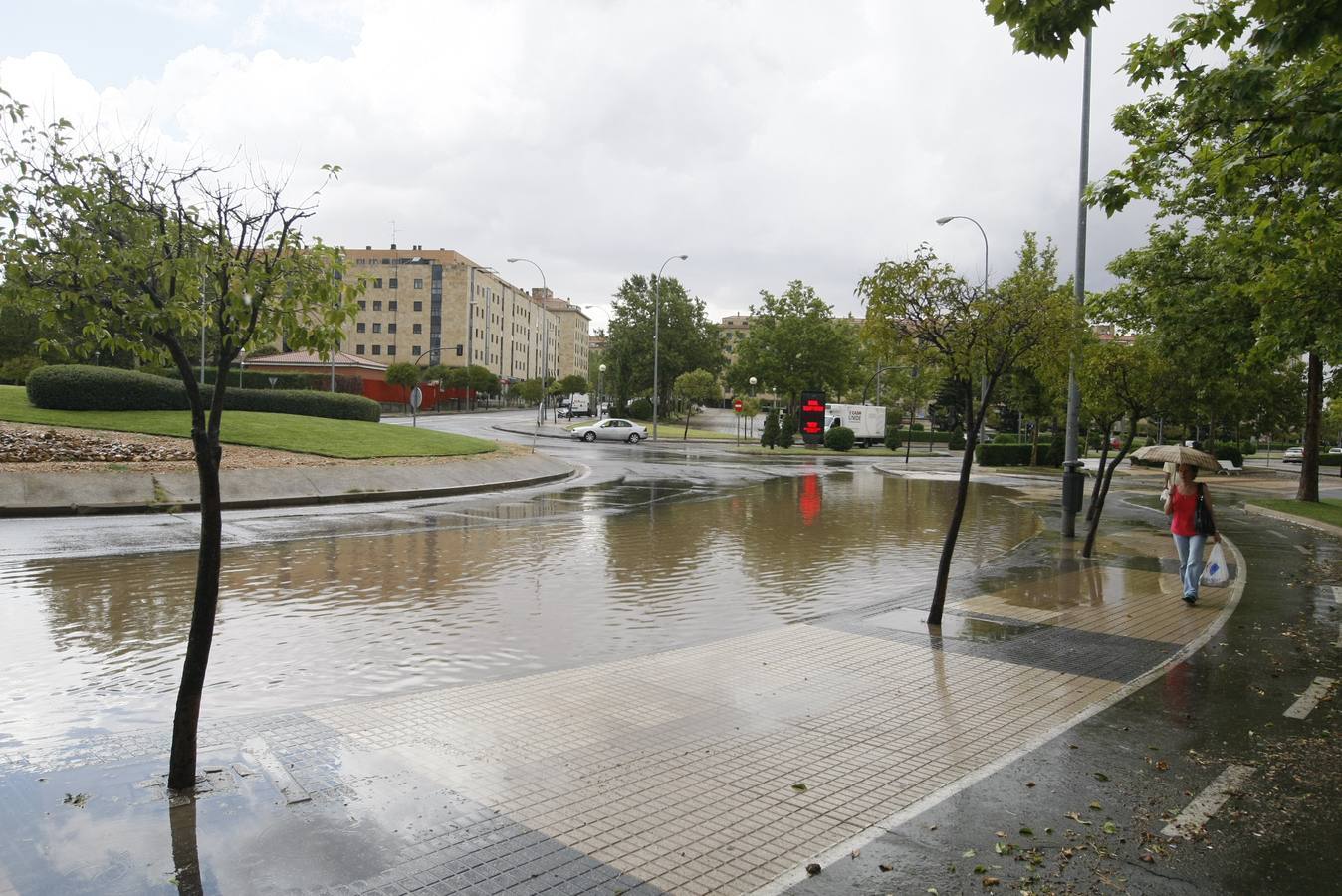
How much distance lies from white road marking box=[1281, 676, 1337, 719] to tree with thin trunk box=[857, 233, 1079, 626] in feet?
9.22

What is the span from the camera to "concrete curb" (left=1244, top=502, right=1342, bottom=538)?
58.5ft

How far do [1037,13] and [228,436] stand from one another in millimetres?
20947

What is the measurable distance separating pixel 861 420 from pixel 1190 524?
168 ft

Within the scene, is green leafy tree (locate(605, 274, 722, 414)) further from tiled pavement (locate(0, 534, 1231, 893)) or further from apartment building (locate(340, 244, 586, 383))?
tiled pavement (locate(0, 534, 1231, 893))

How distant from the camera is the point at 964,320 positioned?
27.7ft

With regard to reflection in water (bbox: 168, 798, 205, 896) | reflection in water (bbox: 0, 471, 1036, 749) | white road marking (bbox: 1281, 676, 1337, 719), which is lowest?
reflection in water (bbox: 0, 471, 1036, 749)

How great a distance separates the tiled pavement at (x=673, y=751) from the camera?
377 cm

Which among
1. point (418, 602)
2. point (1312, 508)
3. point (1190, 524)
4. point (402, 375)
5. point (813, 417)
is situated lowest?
point (418, 602)

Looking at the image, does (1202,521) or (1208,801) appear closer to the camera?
(1208,801)

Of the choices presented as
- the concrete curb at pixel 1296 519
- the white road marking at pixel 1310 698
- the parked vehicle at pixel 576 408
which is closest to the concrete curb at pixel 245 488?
the white road marking at pixel 1310 698

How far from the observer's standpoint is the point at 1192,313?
18.2 meters

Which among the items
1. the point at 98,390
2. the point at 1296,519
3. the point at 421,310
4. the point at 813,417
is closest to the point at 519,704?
the point at 1296,519

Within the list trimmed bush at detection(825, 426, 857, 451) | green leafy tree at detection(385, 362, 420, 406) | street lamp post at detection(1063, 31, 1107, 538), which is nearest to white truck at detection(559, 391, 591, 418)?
green leafy tree at detection(385, 362, 420, 406)

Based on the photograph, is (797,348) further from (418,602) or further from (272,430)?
(418,602)
